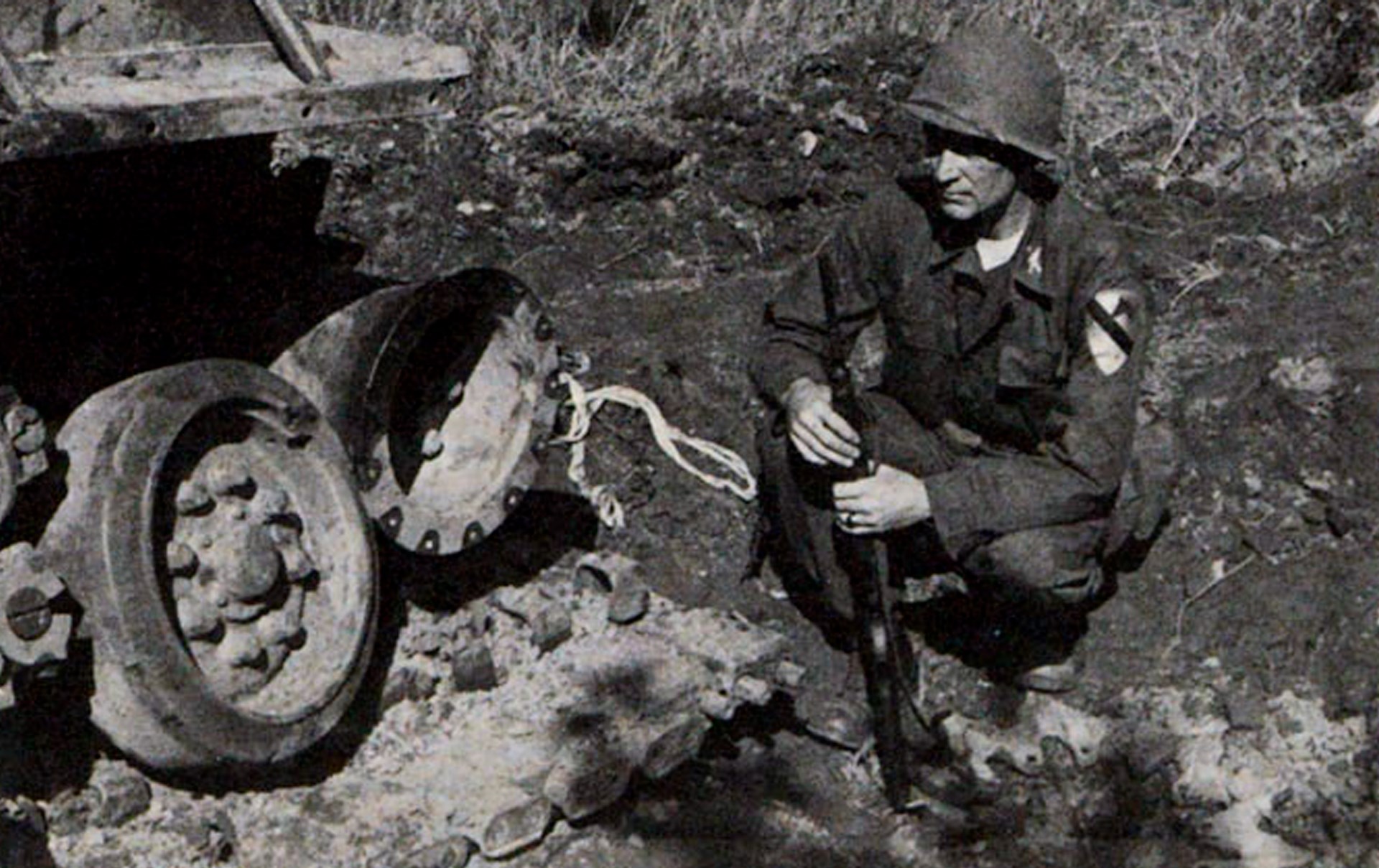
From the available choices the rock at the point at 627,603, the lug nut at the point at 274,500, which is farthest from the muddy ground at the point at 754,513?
the lug nut at the point at 274,500

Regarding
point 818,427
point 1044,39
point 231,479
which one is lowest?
point 1044,39

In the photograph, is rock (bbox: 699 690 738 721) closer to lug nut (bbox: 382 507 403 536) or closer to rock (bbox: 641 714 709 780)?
rock (bbox: 641 714 709 780)

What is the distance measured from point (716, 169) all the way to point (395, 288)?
2687mm

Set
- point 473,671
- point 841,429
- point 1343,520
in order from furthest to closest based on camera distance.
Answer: point 1343,520
point 473,671
point 841,429

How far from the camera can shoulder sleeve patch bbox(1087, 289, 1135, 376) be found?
4191 mm

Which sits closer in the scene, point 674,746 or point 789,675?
point 674,746

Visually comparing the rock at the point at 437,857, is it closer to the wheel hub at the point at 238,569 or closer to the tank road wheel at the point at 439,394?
the wheel hub at the point at 238,569

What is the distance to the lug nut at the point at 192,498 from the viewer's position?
13.1ft

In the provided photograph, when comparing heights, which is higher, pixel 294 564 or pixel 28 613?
pixel 28 613

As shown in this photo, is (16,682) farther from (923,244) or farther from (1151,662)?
(1151,662)

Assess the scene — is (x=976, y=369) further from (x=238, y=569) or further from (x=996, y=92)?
(x=238, y=569)

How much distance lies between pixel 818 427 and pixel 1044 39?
14.4 ft

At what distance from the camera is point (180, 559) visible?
3939 millimetres

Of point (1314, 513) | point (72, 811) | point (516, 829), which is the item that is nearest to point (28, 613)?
point (72, 811)
